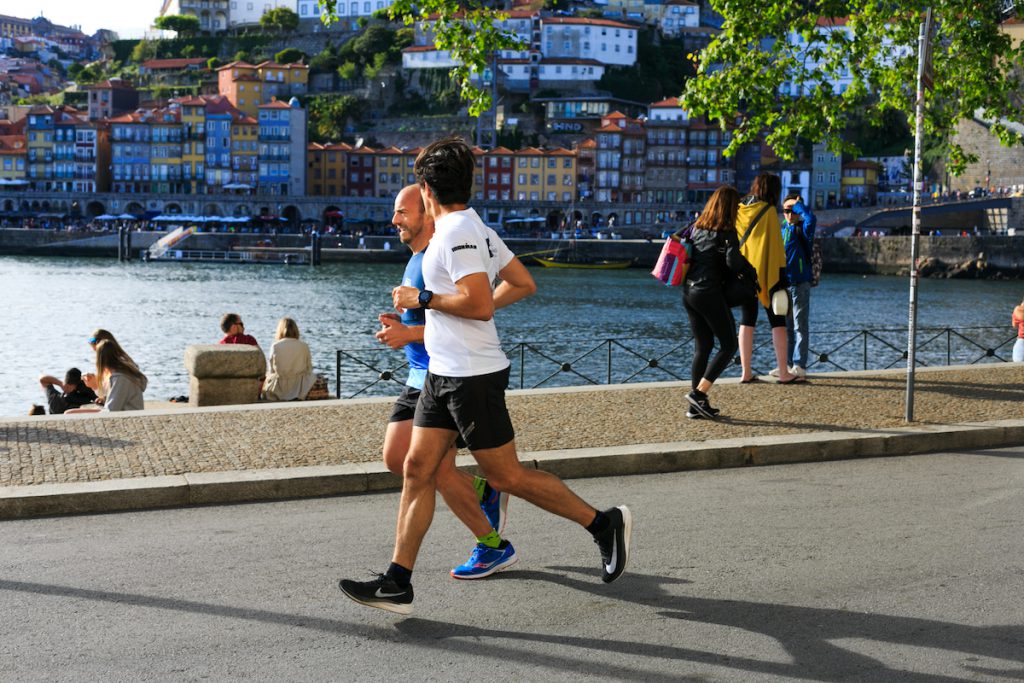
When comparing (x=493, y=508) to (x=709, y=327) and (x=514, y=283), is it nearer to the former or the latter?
(x=514, y=283)

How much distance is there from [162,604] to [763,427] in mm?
4388

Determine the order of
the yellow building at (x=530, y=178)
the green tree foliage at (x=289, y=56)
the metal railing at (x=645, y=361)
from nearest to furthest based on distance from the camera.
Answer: the metal railing at (x=645, y=361) → the yellow building at (x=530, y=178) → the green tree foliage at (x=289, y=56)

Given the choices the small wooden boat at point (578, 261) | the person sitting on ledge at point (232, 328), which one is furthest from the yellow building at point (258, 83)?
the person sitting on ledge at point (232, 328)

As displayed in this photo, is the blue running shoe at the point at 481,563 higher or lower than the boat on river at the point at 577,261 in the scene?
higher

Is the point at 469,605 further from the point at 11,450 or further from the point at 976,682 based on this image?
the point at 11,450

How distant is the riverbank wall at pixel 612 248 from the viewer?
258 feet

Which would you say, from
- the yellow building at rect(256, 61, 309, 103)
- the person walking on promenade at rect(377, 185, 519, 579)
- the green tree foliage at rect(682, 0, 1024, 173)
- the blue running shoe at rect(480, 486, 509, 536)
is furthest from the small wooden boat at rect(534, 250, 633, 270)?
the person walking on promenade at rect(377, 185, 519, 579)

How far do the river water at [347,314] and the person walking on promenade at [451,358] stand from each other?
13634mm

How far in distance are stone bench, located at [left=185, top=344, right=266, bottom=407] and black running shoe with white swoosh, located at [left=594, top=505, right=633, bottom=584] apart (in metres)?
5.30

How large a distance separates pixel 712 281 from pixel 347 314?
1554 inches

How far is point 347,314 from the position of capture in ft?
156

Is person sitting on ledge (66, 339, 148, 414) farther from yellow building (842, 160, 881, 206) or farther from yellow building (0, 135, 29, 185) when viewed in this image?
yellow building (0, 135, 29, 185)

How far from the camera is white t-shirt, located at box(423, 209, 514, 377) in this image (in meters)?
4.43

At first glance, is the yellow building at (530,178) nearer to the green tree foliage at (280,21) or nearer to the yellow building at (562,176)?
the yellow building at (562,176)
